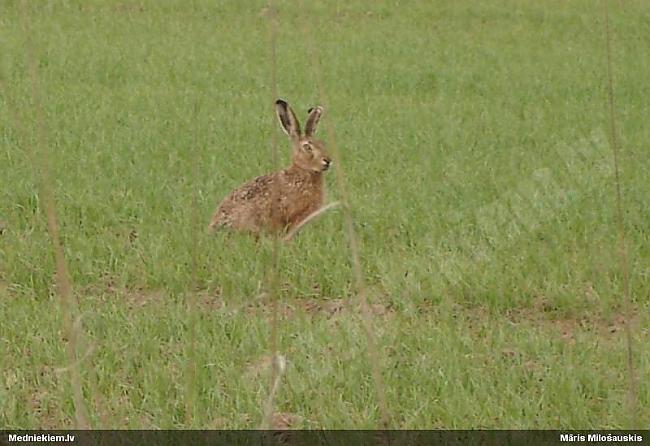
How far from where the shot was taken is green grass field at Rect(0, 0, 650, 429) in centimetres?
382

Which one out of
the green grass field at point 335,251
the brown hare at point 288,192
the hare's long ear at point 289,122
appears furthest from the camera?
the hare's long ear at point 289,122

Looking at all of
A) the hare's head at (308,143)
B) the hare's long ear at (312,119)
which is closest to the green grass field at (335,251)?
the hare's head at (308,143)

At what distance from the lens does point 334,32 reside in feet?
52.5

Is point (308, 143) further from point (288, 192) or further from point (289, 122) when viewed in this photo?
point (288, 192)

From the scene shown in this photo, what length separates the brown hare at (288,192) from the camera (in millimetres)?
5965

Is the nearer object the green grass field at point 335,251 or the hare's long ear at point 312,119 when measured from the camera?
the green grass field at point 335,251

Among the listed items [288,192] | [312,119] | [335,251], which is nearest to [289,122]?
[312,119]

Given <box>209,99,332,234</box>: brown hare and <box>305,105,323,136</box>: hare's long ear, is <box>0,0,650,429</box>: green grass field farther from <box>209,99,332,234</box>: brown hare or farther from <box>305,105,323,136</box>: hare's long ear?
<box>305,105,323,136</box>: hare's long ear

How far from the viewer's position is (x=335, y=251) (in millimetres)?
5793

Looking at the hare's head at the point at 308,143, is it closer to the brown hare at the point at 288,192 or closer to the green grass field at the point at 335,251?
the brown hare at the point at 288,192

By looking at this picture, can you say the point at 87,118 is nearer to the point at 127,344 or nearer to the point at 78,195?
the point at 78,195

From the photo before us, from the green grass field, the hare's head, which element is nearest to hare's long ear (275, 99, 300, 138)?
the hare's head

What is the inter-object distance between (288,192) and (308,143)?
32 centimetres

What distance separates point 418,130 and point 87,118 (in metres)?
2.89
